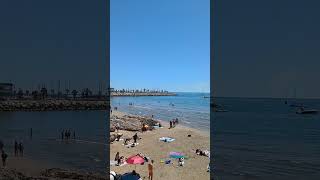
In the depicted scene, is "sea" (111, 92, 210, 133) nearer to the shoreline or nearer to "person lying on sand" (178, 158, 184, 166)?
"person lying on sand" (178, 158, 184, 166)

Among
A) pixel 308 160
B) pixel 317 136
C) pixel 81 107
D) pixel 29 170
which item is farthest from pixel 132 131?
pixel 81 107

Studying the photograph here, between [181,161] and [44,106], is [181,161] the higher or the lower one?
the lower one

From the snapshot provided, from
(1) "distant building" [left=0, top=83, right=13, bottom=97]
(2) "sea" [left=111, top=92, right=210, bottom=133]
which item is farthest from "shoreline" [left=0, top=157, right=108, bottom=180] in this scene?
(1) "distant building" [left=0, top=83, right=13, bottom=97]

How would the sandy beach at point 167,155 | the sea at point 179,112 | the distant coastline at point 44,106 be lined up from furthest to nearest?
the distant coastline at point 44,106 < the sea at point 179,112 < the sandy beach at point 167,155

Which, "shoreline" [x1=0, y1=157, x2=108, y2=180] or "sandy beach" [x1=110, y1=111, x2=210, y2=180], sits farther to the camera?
"sandy beach" [x1=110, y1=111, x2=210, y2=180]

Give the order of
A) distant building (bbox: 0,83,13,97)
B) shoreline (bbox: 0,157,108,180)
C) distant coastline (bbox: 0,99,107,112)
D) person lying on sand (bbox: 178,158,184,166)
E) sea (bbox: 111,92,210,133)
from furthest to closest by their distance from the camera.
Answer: distant building (bbox: 0,83,13,97) < distant coastline (bbox: 0,99,107,112) < sea (bbox: 111,92,210,133) < person lying on sand (bbox: 178,158,184,166) < shoreline (bbox: 0,157,108,180)

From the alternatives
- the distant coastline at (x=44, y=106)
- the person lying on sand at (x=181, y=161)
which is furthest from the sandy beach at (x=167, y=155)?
the distant coastline at (x=44, y=106)

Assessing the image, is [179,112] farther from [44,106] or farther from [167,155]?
[167,155]

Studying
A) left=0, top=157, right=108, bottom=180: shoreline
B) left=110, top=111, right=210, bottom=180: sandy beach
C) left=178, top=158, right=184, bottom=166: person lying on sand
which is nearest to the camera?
left=0, top=157, right=108, bottom=180: shoreline

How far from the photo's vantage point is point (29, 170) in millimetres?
19938

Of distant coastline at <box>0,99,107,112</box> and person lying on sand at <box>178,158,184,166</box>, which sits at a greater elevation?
distant coastline at <box>0,99,107,112</box>

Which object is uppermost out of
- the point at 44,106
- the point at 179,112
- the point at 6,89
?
the point at 6,89

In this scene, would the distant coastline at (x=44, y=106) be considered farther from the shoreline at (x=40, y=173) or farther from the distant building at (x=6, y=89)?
the shoreline at (x=40, y=173)

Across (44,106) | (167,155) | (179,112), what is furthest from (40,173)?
(44,106)
